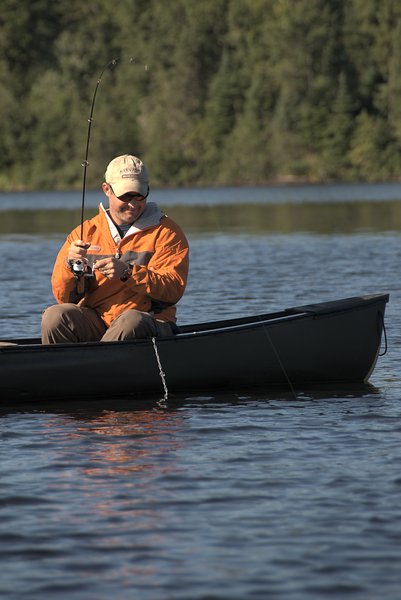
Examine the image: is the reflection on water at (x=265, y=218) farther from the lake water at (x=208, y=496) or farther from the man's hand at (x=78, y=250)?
the man's hand at (x=78, y=250)

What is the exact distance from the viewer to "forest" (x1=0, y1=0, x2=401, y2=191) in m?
84.8

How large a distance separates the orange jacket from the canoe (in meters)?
0.30

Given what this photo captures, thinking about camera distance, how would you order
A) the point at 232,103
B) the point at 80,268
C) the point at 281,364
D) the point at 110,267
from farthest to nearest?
the point at 232,103 < the point at 281,364 < the point at 80,268 < the point at 110,267

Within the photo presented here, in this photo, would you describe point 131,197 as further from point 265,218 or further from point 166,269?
point 265,218

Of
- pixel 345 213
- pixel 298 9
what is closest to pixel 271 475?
pixel 345 213

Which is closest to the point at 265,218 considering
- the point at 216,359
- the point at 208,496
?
the point at 216,359

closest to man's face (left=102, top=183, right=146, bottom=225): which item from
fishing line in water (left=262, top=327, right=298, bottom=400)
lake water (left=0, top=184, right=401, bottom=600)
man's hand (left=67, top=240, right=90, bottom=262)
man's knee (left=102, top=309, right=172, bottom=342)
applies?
man's hand (left=67, top=240, right=90, bottom=262)

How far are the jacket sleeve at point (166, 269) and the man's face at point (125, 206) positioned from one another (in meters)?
0.19

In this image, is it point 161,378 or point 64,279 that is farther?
point 161,378

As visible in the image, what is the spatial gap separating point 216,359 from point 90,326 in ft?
2.73

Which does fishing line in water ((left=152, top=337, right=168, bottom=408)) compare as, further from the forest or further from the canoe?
the forest

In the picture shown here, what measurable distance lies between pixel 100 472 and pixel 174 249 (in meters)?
2.08

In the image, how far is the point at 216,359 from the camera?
9234 mm

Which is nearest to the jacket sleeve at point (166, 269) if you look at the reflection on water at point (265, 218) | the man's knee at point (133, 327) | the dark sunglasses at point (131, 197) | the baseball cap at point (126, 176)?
the man's knee at point (133, 327)
